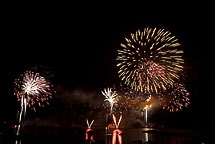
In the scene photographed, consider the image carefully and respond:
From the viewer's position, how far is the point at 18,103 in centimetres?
7344

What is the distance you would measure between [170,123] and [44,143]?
66.6 m

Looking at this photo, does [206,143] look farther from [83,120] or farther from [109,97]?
[83,120]

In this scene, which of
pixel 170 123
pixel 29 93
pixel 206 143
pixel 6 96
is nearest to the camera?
pixel 206 143

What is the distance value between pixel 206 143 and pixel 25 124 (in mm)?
97926

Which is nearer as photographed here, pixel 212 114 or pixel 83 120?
pixel 212 114

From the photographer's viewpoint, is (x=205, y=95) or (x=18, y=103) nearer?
(x=205, y=95)

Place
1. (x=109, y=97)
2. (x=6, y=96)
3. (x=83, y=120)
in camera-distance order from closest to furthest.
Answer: (x=109, y=97), (x=6, y=96), (x=83, y=120)

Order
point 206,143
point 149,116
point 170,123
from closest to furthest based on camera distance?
point 206,143, point 170,123, point 149,116

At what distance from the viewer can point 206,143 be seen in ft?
67.5

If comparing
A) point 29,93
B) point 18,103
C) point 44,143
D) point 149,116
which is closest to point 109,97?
point 29,93

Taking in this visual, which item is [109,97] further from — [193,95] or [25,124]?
[25,124]

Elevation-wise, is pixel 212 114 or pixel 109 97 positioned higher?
pixel 109 97

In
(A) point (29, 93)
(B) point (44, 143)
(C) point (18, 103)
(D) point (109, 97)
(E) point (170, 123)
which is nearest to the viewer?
(B) point (44, 143)

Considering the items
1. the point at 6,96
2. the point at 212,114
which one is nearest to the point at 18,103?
the point at 6,96
